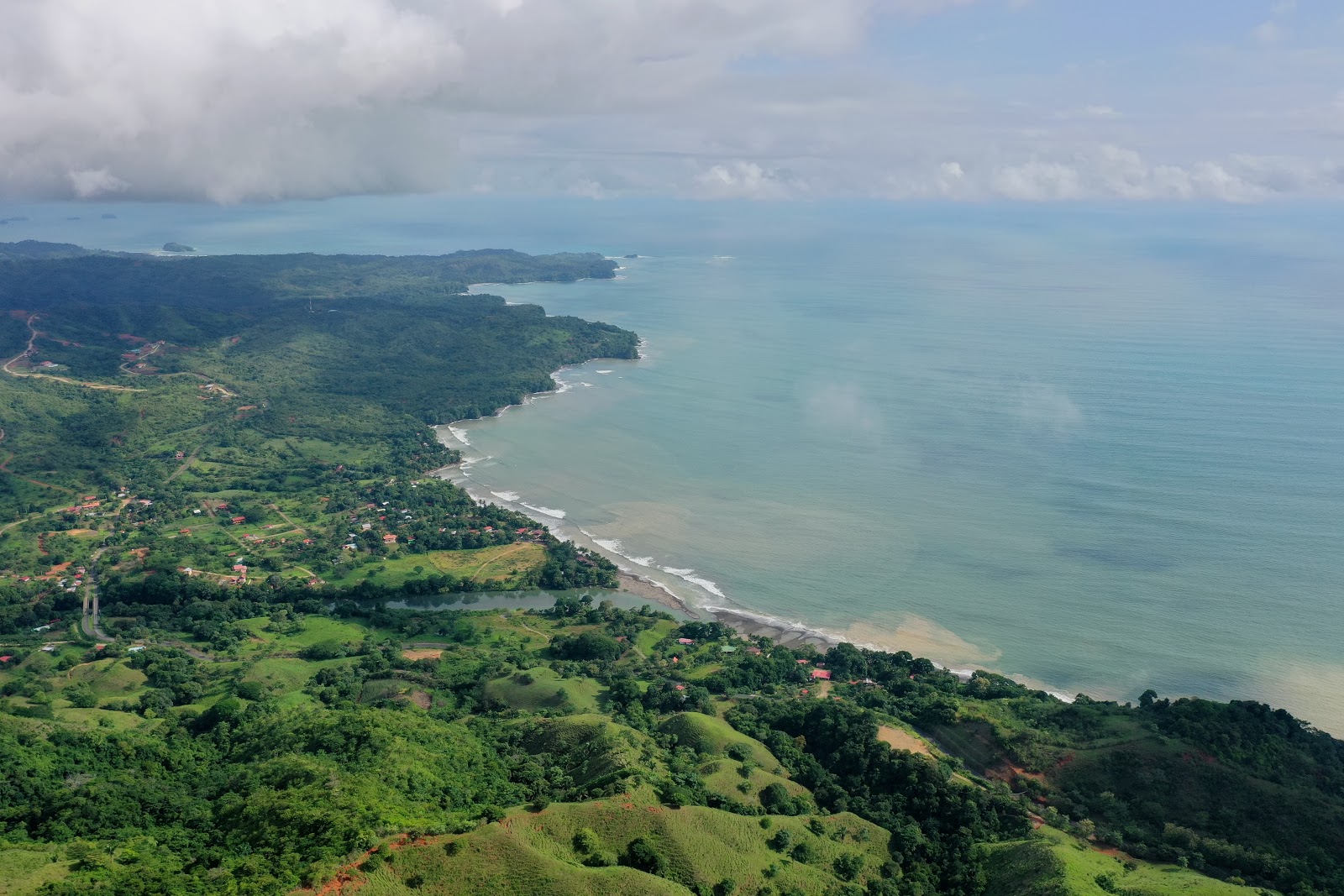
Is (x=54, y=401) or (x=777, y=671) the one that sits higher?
(x=54, y=401)

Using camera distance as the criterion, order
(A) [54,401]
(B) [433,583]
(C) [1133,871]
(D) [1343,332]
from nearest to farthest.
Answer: (C) [1133,871] → (B) [433,583] → (A) [54,401] → (D) [1343,332]

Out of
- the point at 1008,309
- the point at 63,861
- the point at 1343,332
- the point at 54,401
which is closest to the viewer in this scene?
the point at 63,861

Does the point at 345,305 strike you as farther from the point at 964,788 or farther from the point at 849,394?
the point at 964,788

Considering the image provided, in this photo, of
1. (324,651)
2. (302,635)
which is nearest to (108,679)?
(324,651)

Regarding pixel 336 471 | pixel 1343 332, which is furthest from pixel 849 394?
pixel 1343 332

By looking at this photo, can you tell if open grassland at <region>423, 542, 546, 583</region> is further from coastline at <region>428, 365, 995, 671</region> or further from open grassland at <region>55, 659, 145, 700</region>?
open grassland at <region>55, 659, 145, 700</region>

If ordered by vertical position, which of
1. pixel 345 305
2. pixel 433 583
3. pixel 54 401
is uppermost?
pixel 345 305
